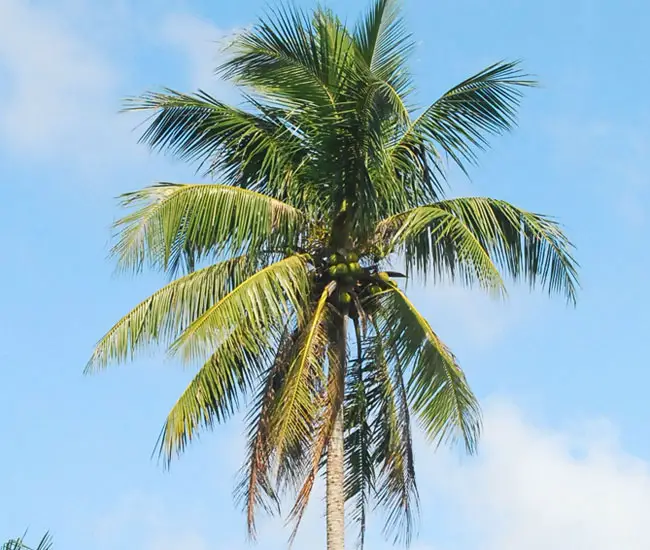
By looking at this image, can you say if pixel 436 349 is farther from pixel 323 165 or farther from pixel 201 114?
pixel 201 114

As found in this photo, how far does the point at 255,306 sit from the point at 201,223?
121cm

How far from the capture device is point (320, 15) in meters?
15.2

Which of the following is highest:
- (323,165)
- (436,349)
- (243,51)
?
(243,51)

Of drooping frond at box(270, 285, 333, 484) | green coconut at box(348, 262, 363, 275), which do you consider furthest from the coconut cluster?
drooping frond at box(270, 285, 333, 484)

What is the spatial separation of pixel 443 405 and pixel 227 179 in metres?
3.90

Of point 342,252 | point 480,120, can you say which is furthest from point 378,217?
point 480,120

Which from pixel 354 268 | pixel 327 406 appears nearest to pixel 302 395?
pixel 327 406

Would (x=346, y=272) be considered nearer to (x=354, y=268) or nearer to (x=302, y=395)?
(x=354, y=268)

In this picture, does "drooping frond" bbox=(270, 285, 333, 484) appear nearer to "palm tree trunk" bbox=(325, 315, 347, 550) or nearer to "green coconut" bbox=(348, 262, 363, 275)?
"palm tree trunk" bbox=(325, 315, 347, 550)

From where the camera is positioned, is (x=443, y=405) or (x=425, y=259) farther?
(x=425, y=259)

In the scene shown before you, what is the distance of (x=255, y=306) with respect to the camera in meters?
14.1

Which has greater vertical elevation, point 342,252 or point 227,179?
point 227,179

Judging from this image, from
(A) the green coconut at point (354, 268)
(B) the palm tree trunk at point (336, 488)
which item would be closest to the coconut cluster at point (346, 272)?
(A) the green coconut at point (354, 268)

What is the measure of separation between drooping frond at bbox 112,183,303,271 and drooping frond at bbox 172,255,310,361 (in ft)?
1.38
